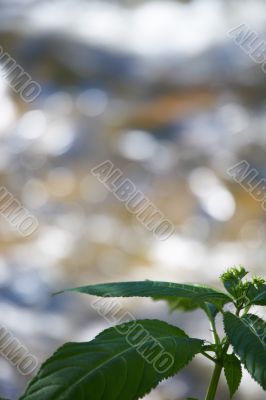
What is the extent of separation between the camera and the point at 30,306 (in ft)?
9.82

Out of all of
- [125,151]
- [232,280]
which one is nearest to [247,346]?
[232,280]

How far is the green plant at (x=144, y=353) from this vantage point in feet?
3.06

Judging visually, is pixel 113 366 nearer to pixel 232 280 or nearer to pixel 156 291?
pixel 156 291

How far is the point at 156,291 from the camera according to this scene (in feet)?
3.58

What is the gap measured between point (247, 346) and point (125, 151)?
3.45 metres

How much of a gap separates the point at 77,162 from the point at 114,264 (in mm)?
1074

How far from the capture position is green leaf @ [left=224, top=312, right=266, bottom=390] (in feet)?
3.21

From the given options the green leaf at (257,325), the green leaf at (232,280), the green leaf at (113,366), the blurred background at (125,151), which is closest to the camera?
the green leaf at (113,366)

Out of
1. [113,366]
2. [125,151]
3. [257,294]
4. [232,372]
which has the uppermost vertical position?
[125,151]

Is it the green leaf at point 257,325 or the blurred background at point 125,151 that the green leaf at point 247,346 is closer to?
the green leaf at point 257,325

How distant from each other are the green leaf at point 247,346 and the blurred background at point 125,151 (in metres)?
1.31

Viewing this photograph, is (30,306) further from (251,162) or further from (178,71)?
(178,71)

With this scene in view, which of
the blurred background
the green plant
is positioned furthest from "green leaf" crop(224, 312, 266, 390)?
the blurred background

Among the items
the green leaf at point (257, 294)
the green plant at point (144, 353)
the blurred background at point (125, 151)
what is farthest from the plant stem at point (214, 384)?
the blurred background at point (125, 151)
